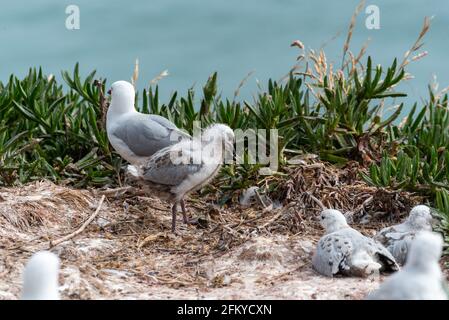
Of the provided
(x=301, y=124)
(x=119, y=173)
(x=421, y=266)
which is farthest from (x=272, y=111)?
(x=421, y=266)

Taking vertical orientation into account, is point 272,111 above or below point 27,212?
above

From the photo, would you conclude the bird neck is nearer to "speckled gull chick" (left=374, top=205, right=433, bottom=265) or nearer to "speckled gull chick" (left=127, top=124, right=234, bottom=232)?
"speckled gull chick" (left=374, top=205, right=433, bottom=265)

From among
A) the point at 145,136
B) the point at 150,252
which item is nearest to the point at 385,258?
the point at 150,252

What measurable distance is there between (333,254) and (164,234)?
1679 mm

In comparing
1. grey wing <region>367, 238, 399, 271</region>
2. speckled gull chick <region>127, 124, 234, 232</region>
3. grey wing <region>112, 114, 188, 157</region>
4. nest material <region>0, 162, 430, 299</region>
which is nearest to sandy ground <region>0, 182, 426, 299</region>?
nest material <region>0, 162, 430, 299</region>

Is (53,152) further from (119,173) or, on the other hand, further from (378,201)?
(378,201)

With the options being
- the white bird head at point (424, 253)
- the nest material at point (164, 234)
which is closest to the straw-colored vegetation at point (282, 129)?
the nest material at point (164, 234)

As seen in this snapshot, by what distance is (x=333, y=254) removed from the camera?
5.60m

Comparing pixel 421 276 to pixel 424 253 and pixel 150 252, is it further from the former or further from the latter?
pixel 150 252

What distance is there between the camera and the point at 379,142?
8406mm

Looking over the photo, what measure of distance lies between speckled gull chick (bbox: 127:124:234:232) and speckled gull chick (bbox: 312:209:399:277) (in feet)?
4.42
